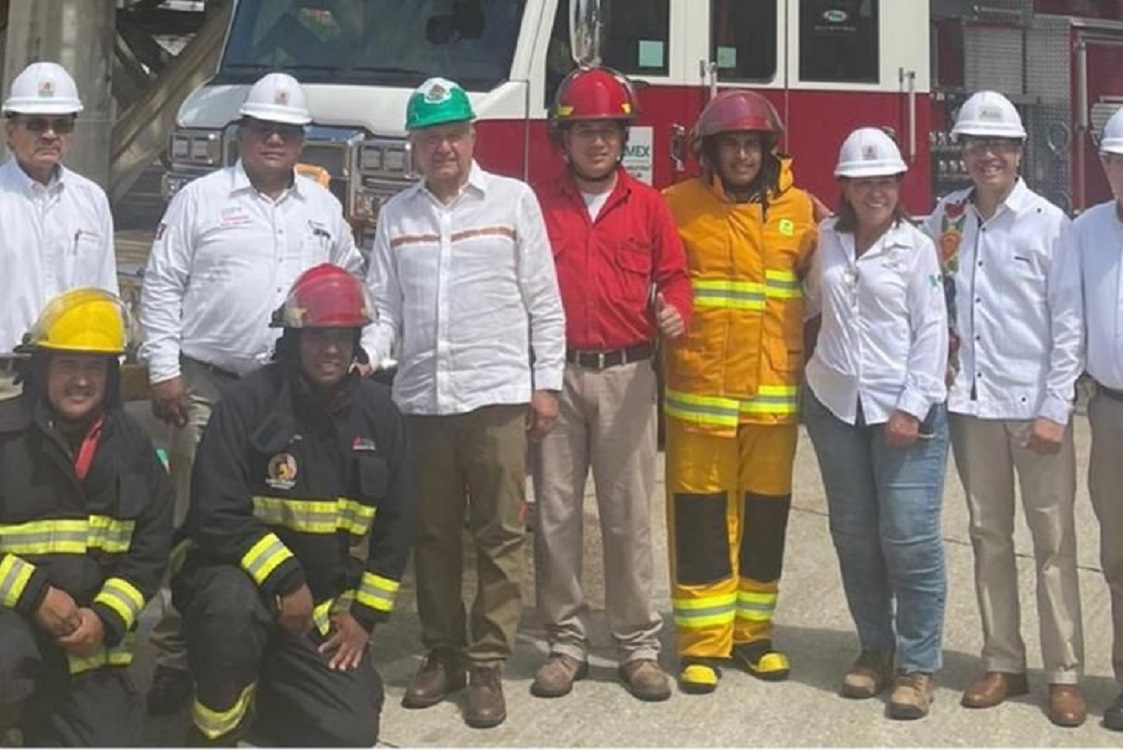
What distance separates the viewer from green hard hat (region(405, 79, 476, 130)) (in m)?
4.37

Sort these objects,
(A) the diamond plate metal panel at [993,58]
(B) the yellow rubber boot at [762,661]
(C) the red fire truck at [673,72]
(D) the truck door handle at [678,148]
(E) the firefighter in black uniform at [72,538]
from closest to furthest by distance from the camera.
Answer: (E) the firefighter in black uniform at [72,538] → (B) the yellow rubber boot at [762,661] → (C) the red fire truck at [673,72] → (D) the truck door handle at [678,148] → (A) the diamond plate metal panel at [993,58]

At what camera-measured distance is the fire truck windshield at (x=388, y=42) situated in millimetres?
6824

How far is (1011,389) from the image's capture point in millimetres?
4473

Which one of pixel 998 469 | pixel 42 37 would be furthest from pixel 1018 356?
pixel 42 37

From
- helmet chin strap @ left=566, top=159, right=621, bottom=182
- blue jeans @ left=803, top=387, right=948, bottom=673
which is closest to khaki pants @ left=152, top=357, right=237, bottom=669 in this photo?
helmet chin strap @ left=566, top=159, right=621, bottom=182

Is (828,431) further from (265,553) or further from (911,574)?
(265,553)

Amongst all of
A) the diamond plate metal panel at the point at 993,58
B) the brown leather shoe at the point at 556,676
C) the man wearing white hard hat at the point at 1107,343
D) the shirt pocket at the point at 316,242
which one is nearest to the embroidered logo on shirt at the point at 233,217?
the shirt pocket at the point at 316,242

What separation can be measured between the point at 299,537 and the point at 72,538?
1.99ft

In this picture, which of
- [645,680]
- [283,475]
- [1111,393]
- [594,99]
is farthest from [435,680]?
[1111,393]

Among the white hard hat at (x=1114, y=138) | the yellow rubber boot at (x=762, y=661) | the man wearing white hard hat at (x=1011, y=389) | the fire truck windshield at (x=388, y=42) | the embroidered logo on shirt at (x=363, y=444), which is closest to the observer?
the embroidered logo on shirt at (x=363, y=444)

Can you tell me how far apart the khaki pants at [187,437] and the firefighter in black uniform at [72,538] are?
50cm

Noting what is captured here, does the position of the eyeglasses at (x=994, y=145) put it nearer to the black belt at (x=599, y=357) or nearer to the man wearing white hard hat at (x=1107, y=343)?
the man wearing white hard hat at (x=1107, y=343)

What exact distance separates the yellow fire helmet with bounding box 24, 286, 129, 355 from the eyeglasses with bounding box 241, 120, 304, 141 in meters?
0.82

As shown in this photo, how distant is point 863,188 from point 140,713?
8.37ft
